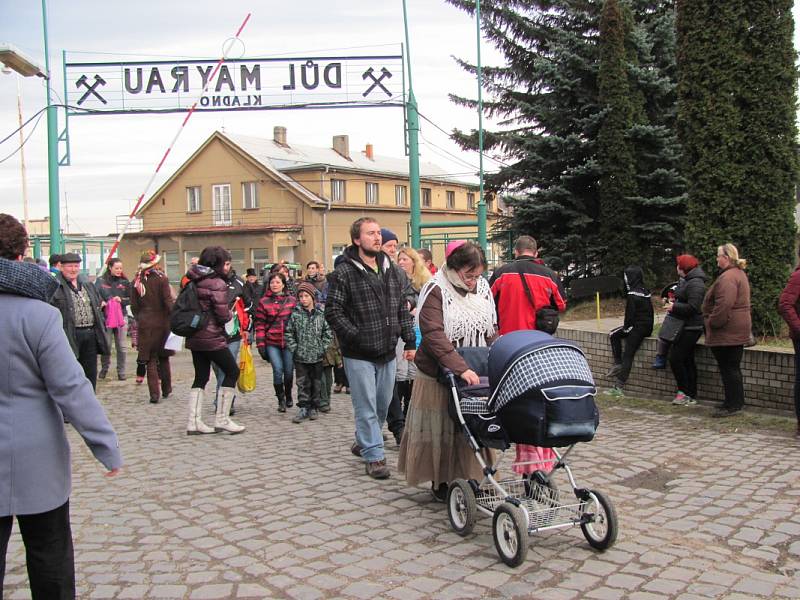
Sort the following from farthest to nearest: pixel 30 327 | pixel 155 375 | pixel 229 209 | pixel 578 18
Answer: pixel 229 209 → pixel 578 18 → pixel 155 375 → pixel 30 327

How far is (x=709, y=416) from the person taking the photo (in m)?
8.75

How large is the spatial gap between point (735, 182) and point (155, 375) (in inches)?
323

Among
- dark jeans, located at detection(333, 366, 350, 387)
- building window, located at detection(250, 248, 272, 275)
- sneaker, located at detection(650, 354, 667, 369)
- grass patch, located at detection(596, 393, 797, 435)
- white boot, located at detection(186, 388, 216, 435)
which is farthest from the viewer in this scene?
building window, located at detection(250, 248, 272, 275)

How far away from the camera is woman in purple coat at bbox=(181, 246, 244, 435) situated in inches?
335

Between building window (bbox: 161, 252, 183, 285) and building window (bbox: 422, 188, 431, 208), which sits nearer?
building window (bbox: 161, 252, 183, 285)

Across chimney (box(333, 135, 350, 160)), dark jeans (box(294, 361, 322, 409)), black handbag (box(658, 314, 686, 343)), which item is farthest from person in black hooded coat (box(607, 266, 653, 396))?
chimney (box(333, 135, 350, 160))

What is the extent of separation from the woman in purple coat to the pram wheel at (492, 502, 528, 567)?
464 centimetres

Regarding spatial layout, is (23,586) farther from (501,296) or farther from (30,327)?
(501,296)

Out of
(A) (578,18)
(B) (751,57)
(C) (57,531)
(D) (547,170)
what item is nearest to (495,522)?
(C) (57,531)

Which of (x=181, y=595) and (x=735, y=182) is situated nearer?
(x=181, y=595)

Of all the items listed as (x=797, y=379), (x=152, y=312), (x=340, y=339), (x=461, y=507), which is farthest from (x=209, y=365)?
(x=797, y=379)

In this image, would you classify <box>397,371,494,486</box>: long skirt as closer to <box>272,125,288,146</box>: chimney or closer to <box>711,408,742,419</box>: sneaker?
<box>711,408,742,419</box>: sneaker

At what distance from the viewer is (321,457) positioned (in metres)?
7.52

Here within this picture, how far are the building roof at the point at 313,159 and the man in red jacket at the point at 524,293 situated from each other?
128ft
